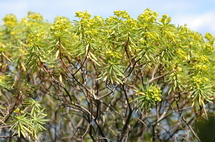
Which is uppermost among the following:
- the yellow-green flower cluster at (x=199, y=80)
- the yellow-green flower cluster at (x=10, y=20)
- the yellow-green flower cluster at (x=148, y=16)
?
the yellow-green flower cluster at (x=10, y=20)

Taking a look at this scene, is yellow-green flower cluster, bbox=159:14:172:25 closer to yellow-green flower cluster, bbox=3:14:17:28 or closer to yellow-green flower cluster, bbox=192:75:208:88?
yellow-green flower cluster, bbox=192:75:208:88

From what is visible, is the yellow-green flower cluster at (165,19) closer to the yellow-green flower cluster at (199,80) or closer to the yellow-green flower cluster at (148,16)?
the yellow-green flower cluster at (148,16)

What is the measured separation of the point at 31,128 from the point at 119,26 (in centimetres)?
210

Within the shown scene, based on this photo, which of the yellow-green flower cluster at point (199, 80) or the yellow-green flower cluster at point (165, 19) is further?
the yellow-green flower cluster at point (165, 19)

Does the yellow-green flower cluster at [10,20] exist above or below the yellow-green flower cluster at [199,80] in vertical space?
above

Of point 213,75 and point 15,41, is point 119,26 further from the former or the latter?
point 15,41

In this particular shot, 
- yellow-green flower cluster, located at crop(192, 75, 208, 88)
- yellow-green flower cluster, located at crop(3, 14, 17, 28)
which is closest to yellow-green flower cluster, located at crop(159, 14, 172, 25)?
yellow-green flower cluster, located at crop(192, 75, 208, 88)

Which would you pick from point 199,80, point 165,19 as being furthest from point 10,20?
point 199,80

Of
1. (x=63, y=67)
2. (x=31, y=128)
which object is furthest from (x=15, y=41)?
(x=31, y=128)

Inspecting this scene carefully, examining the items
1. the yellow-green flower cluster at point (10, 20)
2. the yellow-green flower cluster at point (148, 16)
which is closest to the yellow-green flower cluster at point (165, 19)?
the yellow-green flower cluster at point (148, 16)

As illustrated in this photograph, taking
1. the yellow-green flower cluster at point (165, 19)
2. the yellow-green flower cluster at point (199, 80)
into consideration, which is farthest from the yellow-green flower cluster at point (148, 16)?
the yellow-green flower cluster at point (199, 80)

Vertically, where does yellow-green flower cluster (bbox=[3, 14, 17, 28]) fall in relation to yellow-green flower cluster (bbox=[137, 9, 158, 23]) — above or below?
above

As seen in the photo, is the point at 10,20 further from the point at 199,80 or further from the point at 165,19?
the point at 199,80

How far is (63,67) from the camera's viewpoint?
6105 millimetres
